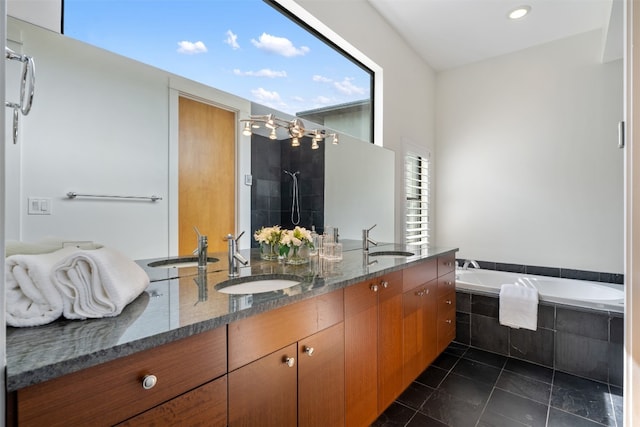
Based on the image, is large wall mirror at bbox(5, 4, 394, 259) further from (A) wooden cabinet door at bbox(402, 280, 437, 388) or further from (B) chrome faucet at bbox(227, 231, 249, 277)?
(A) wooden cabinet door at bbox(402, 280, 437, 388)

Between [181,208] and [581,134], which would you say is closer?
[181,208]

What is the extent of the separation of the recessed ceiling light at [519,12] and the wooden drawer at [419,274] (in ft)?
7.34

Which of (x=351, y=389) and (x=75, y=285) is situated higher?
(x=75, y=285)

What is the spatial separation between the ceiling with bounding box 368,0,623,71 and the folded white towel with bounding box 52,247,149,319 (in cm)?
278

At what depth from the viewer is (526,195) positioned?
3230 mm

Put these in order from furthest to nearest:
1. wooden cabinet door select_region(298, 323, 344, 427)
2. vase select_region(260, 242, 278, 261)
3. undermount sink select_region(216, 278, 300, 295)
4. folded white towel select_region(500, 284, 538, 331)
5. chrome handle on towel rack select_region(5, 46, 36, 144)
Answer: folded white towel select_region(500, 284, 538, 331), vase select_region(260, 242, 278, 261), undermount sink select_region(216, 278, 300, 295), wooden cabinet door select_region(298, 323, 344, 427), chrome handle on towel rack select_region(5, 46, 36, 144)

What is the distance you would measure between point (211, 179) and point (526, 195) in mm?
3160

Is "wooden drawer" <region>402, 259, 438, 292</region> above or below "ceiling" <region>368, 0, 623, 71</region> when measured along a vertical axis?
below

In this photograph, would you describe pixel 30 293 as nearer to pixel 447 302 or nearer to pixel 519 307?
pixel 447 302

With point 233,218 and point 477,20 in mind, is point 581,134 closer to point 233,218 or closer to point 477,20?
point 477,20

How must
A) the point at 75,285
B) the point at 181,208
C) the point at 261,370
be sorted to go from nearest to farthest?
1. the point at 75,285
2. the point at 261,370
3. the point at 181,208

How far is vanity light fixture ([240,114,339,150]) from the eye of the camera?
70.2 inches

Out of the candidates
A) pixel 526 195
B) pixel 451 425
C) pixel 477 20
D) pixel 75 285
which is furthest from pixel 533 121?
pixel 75 285

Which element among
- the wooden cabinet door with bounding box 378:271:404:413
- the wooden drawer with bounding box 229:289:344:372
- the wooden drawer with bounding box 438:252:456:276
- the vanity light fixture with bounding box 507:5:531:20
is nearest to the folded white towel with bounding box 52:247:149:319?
the wooden drawer with bounding box 229:289:344:372
